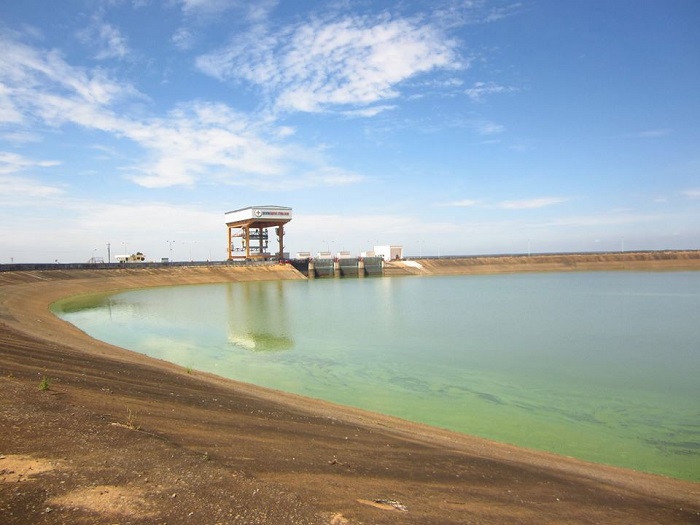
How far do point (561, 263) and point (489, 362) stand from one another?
135659 mm

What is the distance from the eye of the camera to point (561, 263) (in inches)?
5630

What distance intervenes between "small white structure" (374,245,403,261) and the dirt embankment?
6982 millimetres

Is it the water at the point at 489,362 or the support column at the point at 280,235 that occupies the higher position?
the support column at the point at 280,235

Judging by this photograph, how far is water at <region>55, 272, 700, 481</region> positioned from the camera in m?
13.2

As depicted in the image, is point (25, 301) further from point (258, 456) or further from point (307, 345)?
point (258, 456)

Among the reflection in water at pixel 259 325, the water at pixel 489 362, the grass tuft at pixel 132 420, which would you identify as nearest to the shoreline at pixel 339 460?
the grass tuft at pixel 132 420

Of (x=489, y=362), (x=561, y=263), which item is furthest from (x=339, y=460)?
(x=561, y=263)

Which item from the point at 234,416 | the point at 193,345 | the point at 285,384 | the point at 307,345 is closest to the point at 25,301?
the point at 193,345

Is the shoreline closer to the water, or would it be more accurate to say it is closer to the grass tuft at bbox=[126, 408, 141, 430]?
the grass tuft at bbox=[126, 408, 141, 430]

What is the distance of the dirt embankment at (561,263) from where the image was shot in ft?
429

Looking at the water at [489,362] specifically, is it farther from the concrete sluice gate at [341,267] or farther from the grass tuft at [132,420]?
the concrete sluice gate at [341,267]

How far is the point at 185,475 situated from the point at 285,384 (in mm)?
12604

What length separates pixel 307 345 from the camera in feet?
88.1

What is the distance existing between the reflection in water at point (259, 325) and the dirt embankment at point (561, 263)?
76183mm
